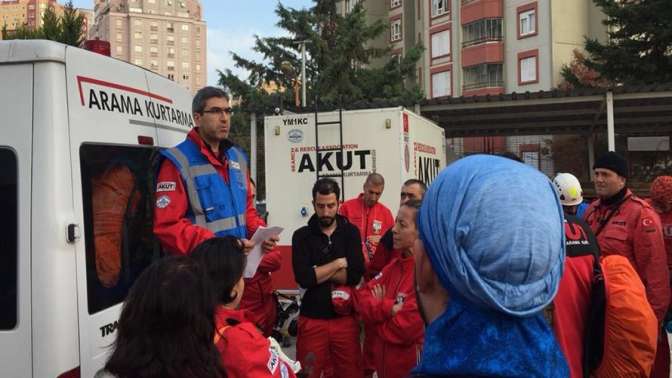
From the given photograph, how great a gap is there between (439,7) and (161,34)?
111 metres

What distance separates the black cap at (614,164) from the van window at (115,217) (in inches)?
126

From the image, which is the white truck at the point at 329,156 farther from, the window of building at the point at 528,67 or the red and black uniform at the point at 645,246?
the window of building at the point at 528,67

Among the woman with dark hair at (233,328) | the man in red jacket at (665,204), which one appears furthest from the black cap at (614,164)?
the woman with dark hair at (233,328)

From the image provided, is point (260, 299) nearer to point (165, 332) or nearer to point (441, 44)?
point (165, 332)

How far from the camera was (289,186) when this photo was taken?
840cm

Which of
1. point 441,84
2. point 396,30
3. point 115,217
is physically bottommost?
point 115,217

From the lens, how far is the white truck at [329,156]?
797 centimetres

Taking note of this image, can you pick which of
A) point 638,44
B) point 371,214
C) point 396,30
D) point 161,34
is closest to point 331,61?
point 638,44

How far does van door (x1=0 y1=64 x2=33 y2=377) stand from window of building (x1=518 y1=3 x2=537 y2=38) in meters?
38.6

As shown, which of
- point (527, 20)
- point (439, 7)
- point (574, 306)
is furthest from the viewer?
point (439, 7)

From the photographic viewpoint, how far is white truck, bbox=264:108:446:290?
7.97 meters

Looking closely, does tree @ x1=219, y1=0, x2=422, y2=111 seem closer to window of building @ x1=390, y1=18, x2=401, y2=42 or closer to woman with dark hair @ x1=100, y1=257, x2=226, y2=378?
window of building @ x1=390, y1=18, x2=401, y2=42

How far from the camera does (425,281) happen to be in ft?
4.20

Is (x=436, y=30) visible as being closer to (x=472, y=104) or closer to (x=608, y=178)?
(x=472, y=104)
